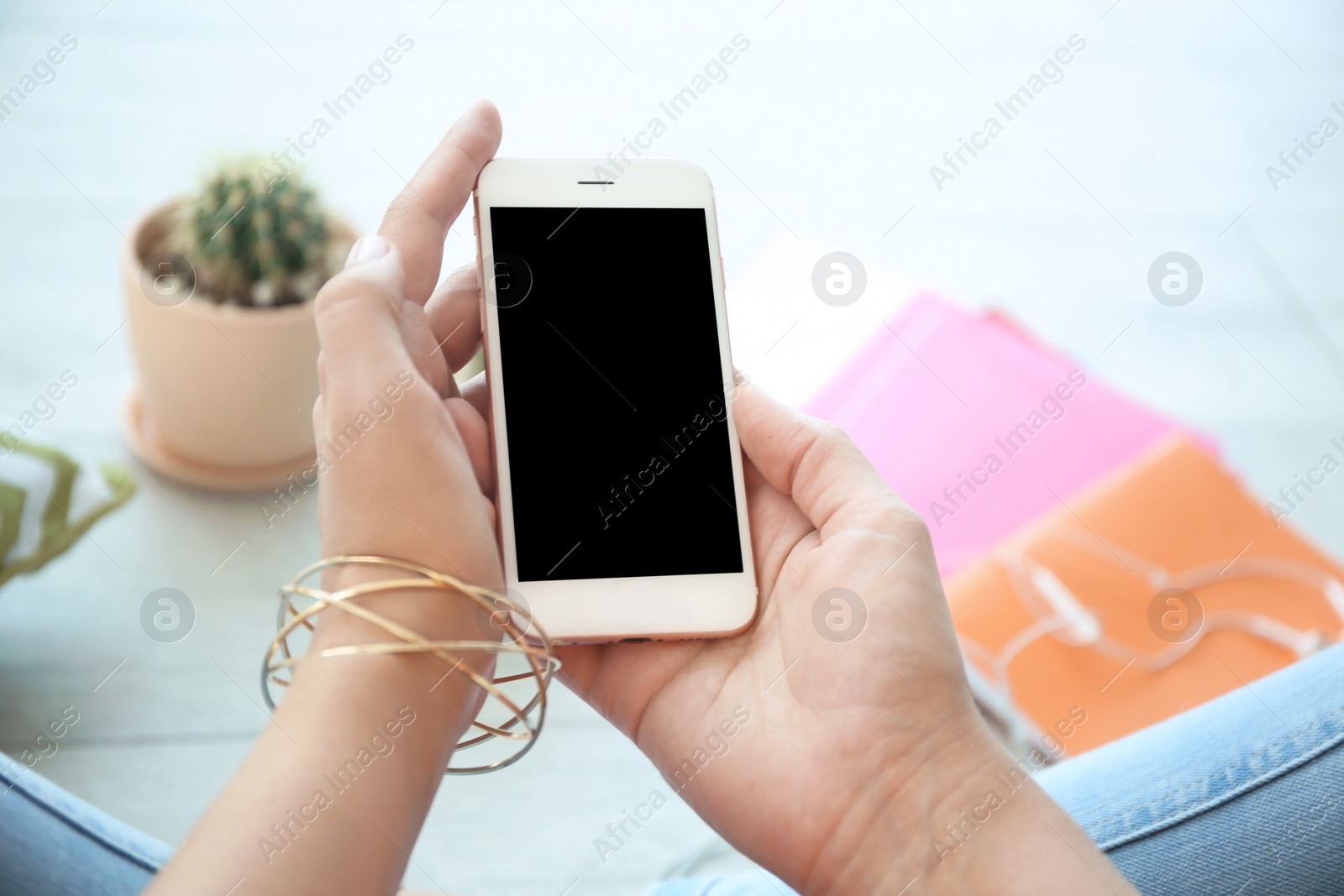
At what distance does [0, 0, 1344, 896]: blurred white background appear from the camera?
1.13m

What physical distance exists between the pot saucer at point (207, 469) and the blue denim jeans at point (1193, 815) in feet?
1.84

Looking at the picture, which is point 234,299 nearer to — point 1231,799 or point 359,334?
point 359,334

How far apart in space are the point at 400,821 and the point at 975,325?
45.0 inches

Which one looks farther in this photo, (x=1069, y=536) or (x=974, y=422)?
(x=974, y=422)

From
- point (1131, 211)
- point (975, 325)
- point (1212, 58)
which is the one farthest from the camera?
point (1212, 58)

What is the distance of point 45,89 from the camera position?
1.52 m

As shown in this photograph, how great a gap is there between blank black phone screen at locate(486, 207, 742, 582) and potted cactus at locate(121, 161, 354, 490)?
0.40 m

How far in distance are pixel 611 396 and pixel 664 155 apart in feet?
3.04

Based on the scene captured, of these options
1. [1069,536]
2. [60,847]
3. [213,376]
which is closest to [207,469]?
[213,376]

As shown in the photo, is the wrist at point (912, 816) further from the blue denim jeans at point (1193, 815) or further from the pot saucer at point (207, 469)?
the pot saucer at point (207, 469)

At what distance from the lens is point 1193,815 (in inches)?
28.5

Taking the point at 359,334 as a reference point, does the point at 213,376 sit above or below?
below

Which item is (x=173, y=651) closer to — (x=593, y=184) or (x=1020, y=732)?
(x=593, y=184)

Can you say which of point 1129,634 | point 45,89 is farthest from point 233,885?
point 45,89
